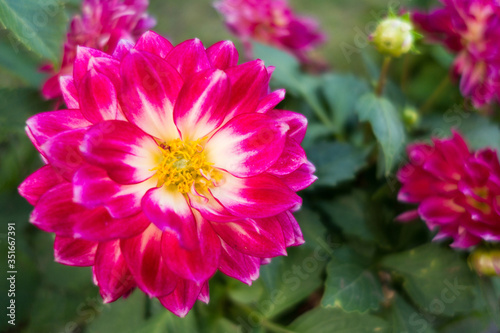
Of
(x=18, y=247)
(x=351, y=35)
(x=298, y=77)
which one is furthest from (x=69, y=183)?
(x=351, y=35)

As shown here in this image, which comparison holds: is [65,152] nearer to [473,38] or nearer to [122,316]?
[122,316]

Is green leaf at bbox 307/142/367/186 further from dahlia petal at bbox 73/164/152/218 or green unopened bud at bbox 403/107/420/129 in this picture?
dahlia petal at bbox 73/164/152/218

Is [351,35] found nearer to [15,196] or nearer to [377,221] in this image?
[377,221]

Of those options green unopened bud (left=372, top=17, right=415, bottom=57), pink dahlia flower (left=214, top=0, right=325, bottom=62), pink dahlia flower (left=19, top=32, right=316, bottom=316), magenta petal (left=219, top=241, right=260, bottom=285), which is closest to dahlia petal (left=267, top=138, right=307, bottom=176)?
pink dahlia flower (left=19, top=32, right=316, bottom=316)

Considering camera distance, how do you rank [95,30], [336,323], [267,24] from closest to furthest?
[95,30]
[336,323]
[267,24]

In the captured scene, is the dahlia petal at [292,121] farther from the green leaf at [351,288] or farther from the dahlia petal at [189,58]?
the green leaf at [351,288]

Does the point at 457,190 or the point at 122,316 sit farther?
the point at 122,316

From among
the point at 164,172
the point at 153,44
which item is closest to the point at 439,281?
the point at 164,172
